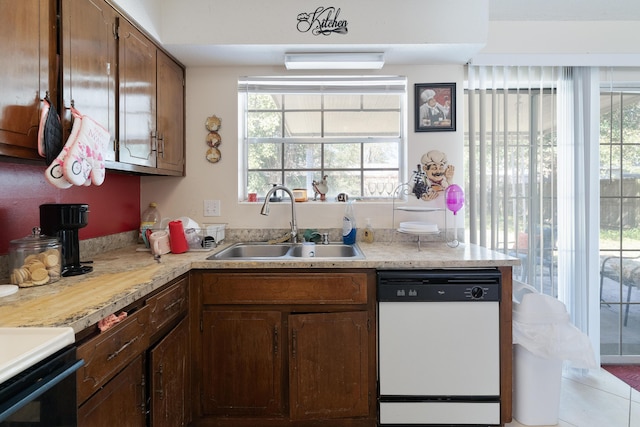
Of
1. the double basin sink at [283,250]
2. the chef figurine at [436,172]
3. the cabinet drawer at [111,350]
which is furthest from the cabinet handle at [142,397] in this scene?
the chef figurine at [436,172]

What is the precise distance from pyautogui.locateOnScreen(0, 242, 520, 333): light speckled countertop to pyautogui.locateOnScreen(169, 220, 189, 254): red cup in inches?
1.9

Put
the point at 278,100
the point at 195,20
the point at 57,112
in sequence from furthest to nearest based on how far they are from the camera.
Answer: the point at 278,100
the point at 195,20
the point at 57,112

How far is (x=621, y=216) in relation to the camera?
2455mm

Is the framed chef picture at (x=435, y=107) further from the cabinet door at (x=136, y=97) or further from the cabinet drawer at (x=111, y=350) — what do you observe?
the cabinet drawer at (x=111, y=350)

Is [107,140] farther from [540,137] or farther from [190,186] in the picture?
[540,137]

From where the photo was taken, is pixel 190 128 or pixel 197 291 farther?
pixel 190 128

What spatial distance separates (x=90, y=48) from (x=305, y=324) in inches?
63.1

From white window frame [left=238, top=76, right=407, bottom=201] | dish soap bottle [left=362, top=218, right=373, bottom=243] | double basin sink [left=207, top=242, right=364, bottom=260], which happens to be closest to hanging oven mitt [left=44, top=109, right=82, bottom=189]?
double basin sink [left=207, top=242, right=364, bottom=260]

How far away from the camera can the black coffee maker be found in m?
1.34

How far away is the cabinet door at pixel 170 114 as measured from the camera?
1999 mm

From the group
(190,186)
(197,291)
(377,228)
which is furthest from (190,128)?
(377,228)

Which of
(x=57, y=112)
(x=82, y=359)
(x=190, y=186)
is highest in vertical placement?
(x=57, y=112)

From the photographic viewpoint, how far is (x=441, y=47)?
2027 millimetres

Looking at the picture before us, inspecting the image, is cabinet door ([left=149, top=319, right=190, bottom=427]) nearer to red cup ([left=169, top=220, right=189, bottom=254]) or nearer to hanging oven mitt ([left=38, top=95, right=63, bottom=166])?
red cup ([left=169, top=220, right=189, bottom=254])
